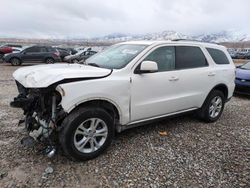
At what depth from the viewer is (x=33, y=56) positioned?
18.5 meters

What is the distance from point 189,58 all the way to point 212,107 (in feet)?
4.38

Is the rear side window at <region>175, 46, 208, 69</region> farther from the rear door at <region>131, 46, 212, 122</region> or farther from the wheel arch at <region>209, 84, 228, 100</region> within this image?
the wheel arch at <region>209, 84, 228, 100</region>

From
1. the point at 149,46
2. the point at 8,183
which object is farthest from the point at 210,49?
the point at 8,183

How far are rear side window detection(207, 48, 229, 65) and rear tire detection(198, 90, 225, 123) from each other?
0.69 m

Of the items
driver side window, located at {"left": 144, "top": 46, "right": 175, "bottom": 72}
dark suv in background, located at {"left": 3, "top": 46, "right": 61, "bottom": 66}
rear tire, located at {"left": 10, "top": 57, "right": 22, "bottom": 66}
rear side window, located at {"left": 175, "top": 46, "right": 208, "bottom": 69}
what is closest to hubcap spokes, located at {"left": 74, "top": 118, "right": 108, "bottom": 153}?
driver side window, located at {"left": 144, "top": 46, "right": 175, "bottom": 72}

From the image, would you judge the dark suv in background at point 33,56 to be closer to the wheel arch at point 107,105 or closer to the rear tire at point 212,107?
the rear tire at point 212,107

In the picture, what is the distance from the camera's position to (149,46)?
13.5 ft

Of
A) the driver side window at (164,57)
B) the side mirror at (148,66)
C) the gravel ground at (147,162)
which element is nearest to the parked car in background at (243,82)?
the gravel ground at (147,162)

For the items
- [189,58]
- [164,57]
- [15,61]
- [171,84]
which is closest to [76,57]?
[15,61]

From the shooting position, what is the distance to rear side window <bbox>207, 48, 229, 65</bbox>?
16.9ft

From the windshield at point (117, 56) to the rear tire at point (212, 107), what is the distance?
6.62 feet

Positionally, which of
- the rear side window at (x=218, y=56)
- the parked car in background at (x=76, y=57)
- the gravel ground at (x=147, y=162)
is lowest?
the gravel ground at (x=147, y=162)

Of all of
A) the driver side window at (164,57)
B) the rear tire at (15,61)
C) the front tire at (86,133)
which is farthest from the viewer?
the rear tire at (15,61)

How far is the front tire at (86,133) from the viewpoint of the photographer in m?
3.21
